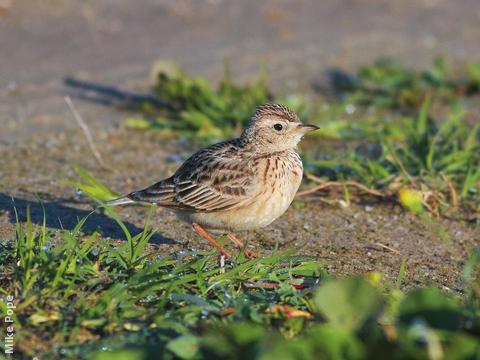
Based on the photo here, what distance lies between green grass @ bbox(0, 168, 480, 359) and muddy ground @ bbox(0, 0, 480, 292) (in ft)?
1.99

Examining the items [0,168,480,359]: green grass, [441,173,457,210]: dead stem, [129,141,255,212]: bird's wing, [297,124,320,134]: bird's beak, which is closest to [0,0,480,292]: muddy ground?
Answer: [441,173,457,210]: dead stem

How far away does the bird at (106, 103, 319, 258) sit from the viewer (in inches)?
175

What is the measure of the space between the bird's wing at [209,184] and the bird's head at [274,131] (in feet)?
0.64

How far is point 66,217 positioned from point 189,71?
173 inches

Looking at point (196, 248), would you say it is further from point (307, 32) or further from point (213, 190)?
point (307, 32)

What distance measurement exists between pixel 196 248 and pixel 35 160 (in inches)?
105

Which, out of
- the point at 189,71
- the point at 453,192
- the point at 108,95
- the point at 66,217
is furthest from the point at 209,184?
the point at 189,71

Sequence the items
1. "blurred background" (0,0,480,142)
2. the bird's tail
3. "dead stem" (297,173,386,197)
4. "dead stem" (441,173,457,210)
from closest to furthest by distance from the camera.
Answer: the bird's tail → "dead stem" (441,173,457,210) → "dead stem" (297,173,386,197) → "blurred background" (0,0,480,142)

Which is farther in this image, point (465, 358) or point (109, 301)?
point (109, 301)

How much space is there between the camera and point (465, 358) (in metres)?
2.52

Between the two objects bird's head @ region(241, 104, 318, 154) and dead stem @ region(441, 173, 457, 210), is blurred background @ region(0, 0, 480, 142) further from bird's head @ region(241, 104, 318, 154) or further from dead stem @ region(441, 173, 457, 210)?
dead stem @ region(441, 173, 457, 210)

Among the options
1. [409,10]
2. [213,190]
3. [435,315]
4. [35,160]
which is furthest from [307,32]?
[435,315]

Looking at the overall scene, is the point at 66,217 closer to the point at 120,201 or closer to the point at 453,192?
the point at 120,201

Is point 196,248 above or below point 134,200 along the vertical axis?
below
